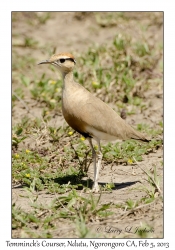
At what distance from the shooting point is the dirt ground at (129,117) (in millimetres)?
5309

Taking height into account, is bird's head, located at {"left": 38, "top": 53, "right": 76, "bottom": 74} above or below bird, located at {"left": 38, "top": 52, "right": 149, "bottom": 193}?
above

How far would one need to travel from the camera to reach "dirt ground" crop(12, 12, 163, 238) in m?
5.31

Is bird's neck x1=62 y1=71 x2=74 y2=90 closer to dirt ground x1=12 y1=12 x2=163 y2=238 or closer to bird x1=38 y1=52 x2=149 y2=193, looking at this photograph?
bird x1=38 y1=52 x2=149 y2=193

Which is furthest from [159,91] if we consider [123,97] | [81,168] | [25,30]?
[25,30]

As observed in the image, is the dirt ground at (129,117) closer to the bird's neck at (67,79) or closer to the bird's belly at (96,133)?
the bird's belly at (96,133)

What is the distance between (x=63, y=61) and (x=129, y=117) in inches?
90.0

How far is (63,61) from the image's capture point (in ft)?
20.6

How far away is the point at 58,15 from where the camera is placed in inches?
482

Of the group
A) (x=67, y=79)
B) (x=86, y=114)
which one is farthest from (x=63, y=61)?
(x=86, y=114)

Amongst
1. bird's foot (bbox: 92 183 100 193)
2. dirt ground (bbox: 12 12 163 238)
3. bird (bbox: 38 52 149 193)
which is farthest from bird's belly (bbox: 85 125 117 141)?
bird's foot (bbox: 92 183 100 193)

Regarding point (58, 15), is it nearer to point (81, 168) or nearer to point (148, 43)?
point (148, 43)

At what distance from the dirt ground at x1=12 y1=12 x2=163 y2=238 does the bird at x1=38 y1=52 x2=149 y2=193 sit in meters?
0.44

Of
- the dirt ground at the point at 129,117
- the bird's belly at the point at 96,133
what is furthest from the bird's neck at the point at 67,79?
the dirt ground at the point at 129,117
